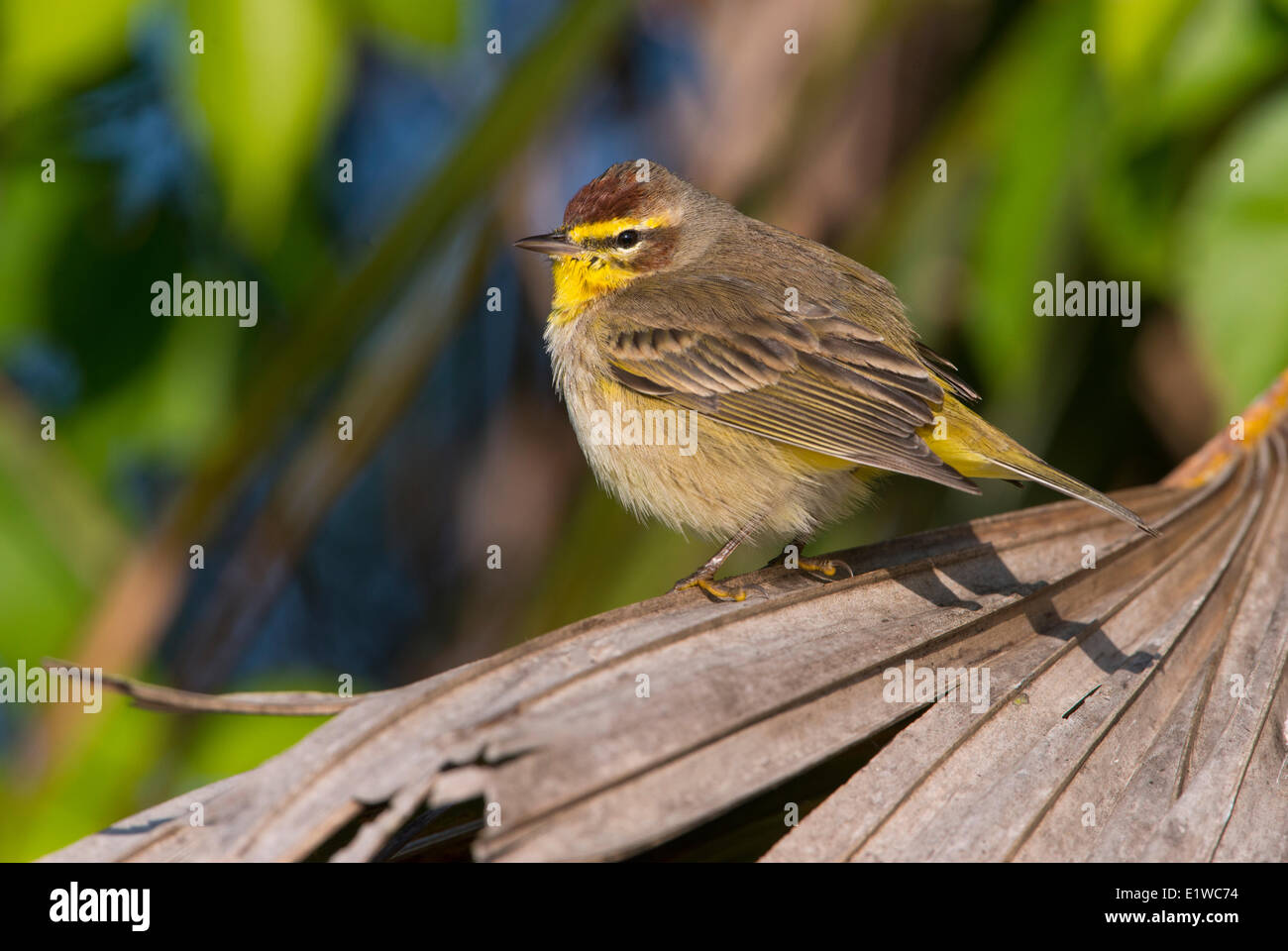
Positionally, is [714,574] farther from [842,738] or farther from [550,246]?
[842,738]

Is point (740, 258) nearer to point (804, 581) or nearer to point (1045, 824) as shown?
point (804, 581)

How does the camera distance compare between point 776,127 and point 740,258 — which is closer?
point 740,258

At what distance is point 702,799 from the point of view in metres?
1.92

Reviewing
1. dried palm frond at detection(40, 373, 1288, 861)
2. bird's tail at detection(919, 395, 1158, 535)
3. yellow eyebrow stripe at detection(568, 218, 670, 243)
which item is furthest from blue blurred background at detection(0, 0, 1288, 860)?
dried palm frond at detection(40, 373, 1288, 861)

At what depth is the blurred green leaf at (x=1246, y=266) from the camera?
334 centimetres

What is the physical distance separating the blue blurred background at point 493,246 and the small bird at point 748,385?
283 mm

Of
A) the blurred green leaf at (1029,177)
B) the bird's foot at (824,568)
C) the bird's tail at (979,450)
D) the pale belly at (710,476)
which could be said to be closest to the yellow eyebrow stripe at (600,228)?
the pale belly at (710,476)

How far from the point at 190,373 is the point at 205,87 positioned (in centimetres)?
201

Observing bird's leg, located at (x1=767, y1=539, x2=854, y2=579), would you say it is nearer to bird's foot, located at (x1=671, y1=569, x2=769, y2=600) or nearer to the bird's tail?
bird's foot, located at (x1=671, y1=569, x2=769, y2=600)

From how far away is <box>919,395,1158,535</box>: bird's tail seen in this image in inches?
128

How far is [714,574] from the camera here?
12.1ft

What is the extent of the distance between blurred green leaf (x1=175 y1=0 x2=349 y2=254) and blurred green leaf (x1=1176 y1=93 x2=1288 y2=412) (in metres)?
2.38

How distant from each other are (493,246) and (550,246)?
35cm

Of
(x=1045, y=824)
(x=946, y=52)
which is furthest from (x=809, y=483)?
(x=946, y=52)
